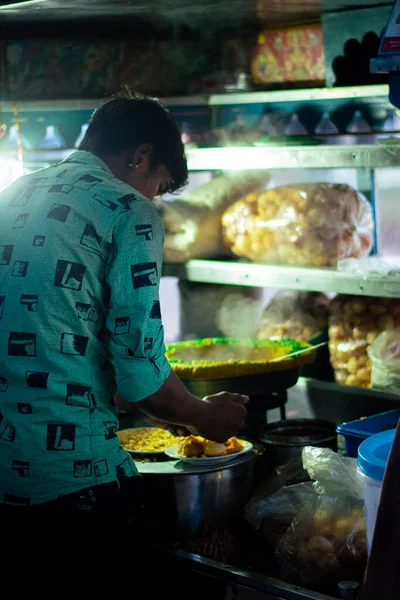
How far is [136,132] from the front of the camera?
6.93ft

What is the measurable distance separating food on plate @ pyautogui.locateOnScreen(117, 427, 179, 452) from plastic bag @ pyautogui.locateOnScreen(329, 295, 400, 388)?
102cm

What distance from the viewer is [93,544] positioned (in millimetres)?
1920

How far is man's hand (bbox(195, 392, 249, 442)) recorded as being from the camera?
6.89 feet

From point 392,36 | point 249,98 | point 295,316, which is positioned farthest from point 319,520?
point 249,98

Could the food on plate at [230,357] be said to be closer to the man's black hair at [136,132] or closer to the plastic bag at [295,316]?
the plastic bag at [295,316]

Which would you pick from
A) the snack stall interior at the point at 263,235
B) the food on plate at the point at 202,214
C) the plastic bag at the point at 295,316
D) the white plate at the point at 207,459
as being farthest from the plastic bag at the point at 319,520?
the food on plate at the point at 202,214

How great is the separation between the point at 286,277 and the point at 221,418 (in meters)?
1.31

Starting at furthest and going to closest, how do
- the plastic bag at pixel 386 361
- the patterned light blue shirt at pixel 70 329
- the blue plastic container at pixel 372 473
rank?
the plastic bag at pixel 386 361
the patterned light blue shirt at pixel 70 329
the blue plastic container at pixel 372 473

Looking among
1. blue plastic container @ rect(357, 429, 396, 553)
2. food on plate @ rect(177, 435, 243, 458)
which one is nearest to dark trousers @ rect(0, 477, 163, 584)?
food on plate @ rect(177, 435, 243, 458)

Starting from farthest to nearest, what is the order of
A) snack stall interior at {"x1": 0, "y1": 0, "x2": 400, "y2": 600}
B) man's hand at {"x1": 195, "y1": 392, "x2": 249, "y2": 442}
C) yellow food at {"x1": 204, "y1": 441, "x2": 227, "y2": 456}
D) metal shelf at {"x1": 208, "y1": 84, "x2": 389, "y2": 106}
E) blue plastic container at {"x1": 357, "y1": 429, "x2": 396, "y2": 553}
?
metal shelf at {"x1": 208, "y1": 84, "x2": 389, "y2": 106}
yellow food at {"x1": 204, "y1": 441, "x2": 227, "y2": 456}
snack stall interior at {"x1": 0, "y1": 0, "x2": 400, "y2": 600}
man's hand at {"x1": 195, "y1": 392, "x2": 249, "y2": 442}
blue plastic container at {"x1": 357, "y1": 429, "x2": 396, "y2": 553}

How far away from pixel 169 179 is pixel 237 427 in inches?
27.1

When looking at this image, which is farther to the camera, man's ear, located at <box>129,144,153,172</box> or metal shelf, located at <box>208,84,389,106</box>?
metal shelf, located at <box>208,84,389,106</box>

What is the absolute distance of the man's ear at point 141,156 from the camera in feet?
6.94

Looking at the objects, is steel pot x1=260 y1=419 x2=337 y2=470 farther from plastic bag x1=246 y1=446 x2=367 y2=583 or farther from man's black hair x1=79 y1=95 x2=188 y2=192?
man's black hair x1=79 y1=95 x2=188 y2=192
